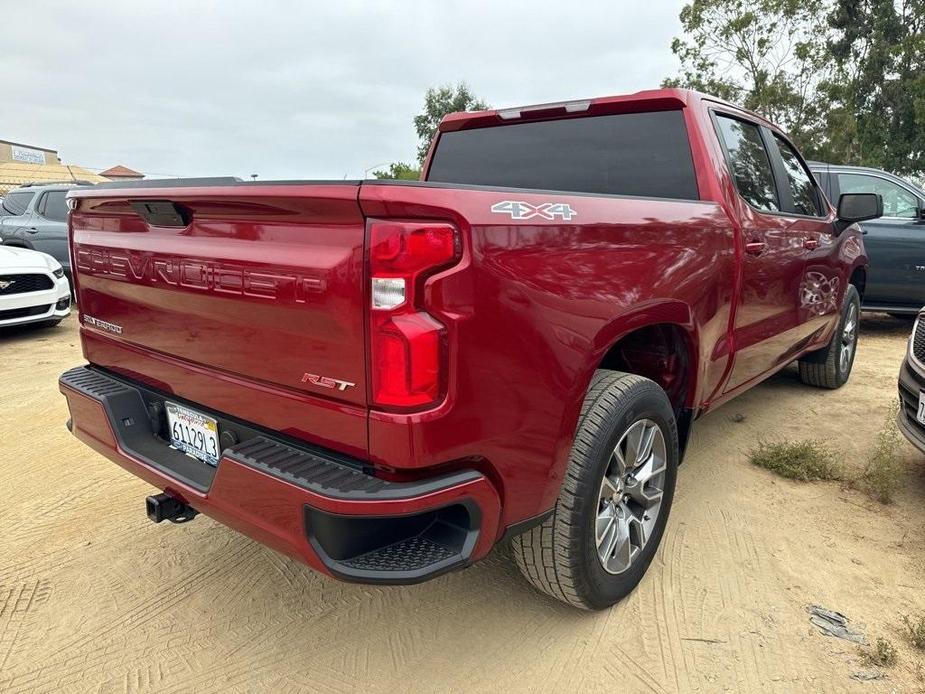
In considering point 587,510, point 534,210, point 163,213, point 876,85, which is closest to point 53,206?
point 163,213

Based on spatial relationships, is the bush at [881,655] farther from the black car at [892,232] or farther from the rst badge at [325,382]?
the black car at [892,232]

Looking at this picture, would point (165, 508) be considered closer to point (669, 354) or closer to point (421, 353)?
point (421, 353)

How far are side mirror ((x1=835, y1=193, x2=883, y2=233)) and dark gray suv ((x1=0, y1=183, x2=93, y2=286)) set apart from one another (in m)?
9.63

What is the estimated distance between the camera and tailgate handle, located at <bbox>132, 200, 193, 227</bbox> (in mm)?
1976

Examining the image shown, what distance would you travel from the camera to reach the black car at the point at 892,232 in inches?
267

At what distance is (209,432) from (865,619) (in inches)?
93.9

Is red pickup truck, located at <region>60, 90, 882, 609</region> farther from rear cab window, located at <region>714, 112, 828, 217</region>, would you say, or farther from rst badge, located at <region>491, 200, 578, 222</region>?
rear cab window, located at <region>714, 112, 828, 217</region>

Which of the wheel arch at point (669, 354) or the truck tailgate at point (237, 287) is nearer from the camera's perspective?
the truck tailgate at point (237, 287)

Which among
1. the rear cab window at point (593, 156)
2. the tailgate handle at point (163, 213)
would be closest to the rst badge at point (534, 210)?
the tailgate handle at point (163, 213)

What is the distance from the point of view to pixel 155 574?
8.58ft

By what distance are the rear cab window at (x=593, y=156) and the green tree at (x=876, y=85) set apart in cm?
2021

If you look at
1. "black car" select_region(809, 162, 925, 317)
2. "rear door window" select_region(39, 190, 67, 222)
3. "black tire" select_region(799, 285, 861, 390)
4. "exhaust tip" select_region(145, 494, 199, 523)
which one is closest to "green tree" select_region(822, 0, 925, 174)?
"black car" select_region(809, 162, 925, 317)

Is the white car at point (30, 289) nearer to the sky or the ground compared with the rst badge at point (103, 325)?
nearer to the ground

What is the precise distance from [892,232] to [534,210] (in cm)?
687
